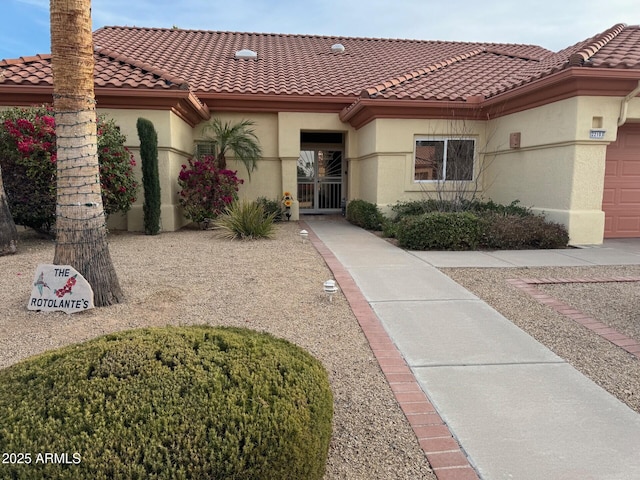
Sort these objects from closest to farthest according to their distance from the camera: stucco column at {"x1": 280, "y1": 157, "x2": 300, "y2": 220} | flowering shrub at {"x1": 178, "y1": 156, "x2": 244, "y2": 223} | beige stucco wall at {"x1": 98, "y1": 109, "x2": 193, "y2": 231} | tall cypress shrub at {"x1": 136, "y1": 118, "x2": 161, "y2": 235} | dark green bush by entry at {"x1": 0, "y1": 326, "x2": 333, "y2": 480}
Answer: dark green bush by entry at {"x1": 0, "y1": 326, "x2": 333, "y2": 480}
tall cypress shrub at {"x1": 136, "y1": 118, "x2": 161, "y2": 235}
beige stucco wall at {"x1": 98, "y1": 109, "x2": 193, "y2": 231}
flowering shrub at {"x1": 178, "y1": 156, "x2": 244, "y2": 223}
stucco column at {"x1": 280, "y1": 157, "x2": 300, "y2": 220}

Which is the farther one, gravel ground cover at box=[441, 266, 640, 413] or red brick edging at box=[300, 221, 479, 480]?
gravel ground cover at box=[441, 266, 640, 413]

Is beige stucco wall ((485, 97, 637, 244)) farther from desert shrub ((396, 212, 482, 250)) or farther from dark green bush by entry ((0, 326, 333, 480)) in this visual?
dark green bush by entry ((0, 326, 333, 480))

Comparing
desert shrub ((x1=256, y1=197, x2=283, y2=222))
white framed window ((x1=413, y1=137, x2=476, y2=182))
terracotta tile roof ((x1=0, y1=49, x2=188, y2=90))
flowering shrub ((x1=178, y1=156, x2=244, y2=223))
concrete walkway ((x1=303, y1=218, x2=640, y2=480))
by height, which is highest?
terracotta tile roof ((x1=0, y1=49, x2=188, y2=90))

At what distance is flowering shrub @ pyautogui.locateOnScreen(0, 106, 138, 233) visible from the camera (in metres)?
8.76

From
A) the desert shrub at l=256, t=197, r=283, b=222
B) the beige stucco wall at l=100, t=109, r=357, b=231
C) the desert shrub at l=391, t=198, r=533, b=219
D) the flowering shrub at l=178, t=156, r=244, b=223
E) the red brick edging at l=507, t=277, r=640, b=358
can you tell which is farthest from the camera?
the beige stucco wall at l=100, t=109, r=357, b=231

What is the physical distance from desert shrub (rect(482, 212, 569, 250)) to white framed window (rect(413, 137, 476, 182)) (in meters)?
3.48

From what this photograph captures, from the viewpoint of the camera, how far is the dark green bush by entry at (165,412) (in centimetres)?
185

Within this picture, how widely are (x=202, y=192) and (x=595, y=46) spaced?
957cm

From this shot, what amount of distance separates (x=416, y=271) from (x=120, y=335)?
17.0 ft

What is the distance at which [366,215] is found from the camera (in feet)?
41.2

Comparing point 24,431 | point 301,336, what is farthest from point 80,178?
point 24,431

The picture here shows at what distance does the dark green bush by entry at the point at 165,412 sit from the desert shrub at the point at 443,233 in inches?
269

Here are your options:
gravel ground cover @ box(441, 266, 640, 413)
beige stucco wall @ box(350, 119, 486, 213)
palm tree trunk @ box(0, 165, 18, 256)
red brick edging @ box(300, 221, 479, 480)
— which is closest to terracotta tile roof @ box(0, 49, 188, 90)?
palm tree trunk @ box(0, 165, 18, 256)

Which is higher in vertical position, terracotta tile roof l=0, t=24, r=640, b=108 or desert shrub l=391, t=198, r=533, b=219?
terracotta tile roof l=0, t=24, r=640, b=108
